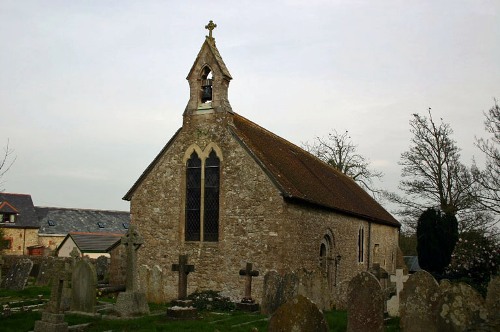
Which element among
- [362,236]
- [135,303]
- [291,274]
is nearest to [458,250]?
[362,236]

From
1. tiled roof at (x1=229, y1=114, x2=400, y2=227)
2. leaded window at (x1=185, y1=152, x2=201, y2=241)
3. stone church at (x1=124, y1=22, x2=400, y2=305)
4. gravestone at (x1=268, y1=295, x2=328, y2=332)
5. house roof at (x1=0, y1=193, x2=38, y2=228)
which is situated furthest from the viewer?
house roof at (x1=0, y1=193, x2=38, y2=228)

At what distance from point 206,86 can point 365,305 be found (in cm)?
1196

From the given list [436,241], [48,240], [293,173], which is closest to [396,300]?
[293,173]

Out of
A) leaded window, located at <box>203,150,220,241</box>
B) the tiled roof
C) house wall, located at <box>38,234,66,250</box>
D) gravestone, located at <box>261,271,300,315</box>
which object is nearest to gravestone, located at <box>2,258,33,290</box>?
leaded window, located at <box>203,150,220,241</box>

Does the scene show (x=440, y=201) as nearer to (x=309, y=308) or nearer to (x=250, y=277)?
(x=250, y=277)

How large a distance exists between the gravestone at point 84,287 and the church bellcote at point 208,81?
23.9 ft

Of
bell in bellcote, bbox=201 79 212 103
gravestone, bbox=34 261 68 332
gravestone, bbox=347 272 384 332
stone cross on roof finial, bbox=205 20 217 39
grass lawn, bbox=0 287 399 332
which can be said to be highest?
stone cross on roof finial, bbox=205 20 217 39

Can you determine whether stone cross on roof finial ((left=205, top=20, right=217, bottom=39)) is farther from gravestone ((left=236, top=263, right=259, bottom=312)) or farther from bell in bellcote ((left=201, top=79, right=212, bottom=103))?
gravestone ((left=236, top=263, right=259, bottom=312))

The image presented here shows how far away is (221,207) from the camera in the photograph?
60.9 feet

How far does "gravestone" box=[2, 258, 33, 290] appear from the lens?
2217cm

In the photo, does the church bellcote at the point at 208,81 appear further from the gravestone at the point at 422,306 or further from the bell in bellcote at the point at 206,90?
the gravestone at the point at 422,306

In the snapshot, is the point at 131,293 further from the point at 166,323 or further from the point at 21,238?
the point at 21,238

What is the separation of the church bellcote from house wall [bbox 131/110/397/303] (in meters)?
0.38

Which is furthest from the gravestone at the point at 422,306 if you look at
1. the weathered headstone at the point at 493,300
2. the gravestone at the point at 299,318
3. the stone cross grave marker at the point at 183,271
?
the stone cross grave marker at the point at 183,271
